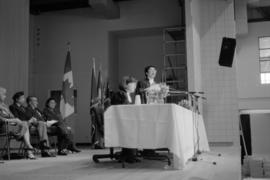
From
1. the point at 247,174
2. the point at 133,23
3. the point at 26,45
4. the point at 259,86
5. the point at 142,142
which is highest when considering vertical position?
the point at 133,23

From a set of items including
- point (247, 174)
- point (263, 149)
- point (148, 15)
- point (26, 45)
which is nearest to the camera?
point (247, 174)

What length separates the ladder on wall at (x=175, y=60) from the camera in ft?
27.1

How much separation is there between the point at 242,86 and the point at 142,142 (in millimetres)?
7257

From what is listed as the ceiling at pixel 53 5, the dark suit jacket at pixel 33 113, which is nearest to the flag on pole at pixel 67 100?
the dark suit jacket at pixel 33 113

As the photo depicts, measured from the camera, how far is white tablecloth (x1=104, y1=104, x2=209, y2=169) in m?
3.17

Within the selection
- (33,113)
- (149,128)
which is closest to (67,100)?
Answer: (33,113)

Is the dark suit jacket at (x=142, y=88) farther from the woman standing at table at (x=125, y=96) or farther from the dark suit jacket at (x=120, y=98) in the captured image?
the dark suit jacket at (x=120, y=98)

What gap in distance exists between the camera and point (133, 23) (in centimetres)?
873

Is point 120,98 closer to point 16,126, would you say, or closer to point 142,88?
point 142,88

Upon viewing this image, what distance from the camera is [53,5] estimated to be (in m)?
9.02

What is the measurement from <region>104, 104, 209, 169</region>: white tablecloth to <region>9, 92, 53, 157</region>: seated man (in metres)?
2.05

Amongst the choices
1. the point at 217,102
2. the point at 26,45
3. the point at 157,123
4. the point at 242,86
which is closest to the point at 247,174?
the point at 157,123

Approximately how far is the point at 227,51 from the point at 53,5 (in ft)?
15.3

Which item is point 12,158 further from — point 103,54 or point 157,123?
point 103,54
